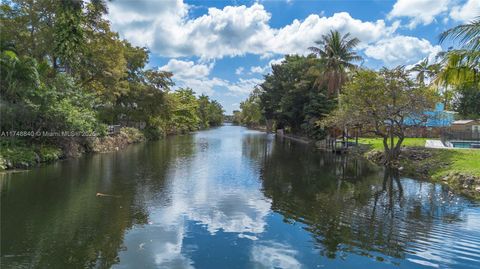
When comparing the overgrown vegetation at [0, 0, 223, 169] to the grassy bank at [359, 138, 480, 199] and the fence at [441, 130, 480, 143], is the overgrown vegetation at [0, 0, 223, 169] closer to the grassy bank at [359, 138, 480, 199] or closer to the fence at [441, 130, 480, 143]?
the grassy bank at [359, 138, 480, 199]

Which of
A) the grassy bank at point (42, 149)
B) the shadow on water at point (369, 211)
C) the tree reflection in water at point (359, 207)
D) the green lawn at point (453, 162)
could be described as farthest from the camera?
the grassy bank at point (42, 149)

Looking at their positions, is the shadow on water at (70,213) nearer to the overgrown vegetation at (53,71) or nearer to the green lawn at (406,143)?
the overgrown vegetation at (53,71)

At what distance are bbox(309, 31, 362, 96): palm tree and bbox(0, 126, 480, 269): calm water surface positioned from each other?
21835 mm

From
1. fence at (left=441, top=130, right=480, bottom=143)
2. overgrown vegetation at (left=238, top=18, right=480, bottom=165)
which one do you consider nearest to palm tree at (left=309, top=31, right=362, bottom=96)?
overgrown vegetation at (left=238, top=18, right=480, bottom=165)

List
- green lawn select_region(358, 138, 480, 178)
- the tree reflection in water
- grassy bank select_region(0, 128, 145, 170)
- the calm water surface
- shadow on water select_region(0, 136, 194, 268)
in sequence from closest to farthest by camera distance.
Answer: shadow on water select_region(0, 136, 194, 268) < the calm water surface < the tree reflection in water < green lawn select_region(358, 138, 480, 178) < grassy bank select_region(0, 128, 145, 170)

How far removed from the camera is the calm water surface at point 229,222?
319 inches

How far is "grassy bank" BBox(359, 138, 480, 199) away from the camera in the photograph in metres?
16.7

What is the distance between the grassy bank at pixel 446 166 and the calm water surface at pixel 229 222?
4.24ft

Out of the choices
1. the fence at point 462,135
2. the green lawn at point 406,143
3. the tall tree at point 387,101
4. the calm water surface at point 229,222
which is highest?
the tall tree at point 387,101

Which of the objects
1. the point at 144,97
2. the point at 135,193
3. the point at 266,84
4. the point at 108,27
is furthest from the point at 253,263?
the point at 266,84

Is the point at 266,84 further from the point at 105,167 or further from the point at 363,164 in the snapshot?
the point at 105,167

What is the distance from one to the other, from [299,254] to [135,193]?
831cm

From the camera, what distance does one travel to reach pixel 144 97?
46.9m

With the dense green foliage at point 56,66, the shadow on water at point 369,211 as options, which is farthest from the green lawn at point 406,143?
the dense green foliage at point 56,66
